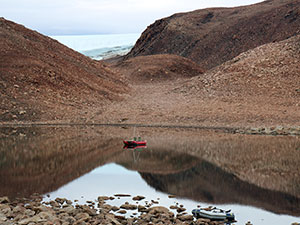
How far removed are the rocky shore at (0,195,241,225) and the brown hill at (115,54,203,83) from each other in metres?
47.5

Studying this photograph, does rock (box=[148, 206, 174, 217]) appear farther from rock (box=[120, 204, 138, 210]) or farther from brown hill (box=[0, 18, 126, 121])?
brown hill (box=[0, 18, 126, 121])

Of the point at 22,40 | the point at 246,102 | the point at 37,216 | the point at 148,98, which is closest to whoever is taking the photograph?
the point at 37,216

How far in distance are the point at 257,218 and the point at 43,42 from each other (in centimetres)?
4498

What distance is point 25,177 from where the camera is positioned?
18.6 metres

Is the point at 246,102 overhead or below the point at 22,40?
below

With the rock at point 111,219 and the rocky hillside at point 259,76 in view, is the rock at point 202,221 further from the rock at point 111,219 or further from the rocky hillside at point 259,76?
the rocky hillside at point 259,76

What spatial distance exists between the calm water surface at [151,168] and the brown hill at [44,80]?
21.7 ft

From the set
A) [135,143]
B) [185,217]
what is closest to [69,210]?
[185,217]

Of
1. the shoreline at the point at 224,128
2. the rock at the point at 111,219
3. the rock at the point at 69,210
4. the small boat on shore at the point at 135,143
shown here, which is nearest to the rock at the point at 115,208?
the rock at the point at 111,219

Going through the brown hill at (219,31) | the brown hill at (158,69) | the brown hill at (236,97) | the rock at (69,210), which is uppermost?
the brown hill at (219,31)

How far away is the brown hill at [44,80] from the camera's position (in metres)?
38.6

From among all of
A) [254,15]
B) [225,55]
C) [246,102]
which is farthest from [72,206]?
[254,15]

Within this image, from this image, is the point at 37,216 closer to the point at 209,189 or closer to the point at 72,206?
the point at 72,206

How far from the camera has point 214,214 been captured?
13039mm
